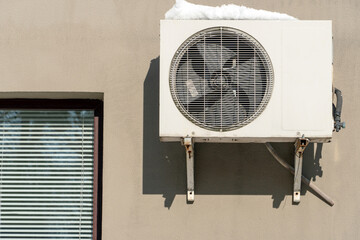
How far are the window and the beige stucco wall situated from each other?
0.22 m

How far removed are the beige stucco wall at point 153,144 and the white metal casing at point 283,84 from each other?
1.17 feet

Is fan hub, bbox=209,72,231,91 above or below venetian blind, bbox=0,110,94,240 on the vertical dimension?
above

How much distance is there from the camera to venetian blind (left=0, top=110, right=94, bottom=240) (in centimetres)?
434

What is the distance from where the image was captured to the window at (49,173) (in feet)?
14.2

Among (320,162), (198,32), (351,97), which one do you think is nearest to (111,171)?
(198,32)

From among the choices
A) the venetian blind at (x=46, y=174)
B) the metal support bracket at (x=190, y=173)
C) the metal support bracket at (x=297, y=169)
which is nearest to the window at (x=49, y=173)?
the venetian blind at (x=46, y=174)

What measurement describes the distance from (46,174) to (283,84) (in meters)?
1.64

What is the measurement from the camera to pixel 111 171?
411 cm

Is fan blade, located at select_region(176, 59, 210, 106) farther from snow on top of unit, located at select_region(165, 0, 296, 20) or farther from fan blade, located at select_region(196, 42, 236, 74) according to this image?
snow on top of unit, located at select_region(165, 0, 296, 20)

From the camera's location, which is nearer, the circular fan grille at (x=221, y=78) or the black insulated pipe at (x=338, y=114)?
the circular fan grille at (x=221, y=78)

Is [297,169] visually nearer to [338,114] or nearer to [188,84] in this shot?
[338,114]

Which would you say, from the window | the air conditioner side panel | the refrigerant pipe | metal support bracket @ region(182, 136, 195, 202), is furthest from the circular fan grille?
the window

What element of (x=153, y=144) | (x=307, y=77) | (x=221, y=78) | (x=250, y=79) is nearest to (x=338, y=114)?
(x=307, y=77)

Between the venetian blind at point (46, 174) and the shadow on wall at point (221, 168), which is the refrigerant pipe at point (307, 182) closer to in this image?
the shadow on wall at point (221, 168)
